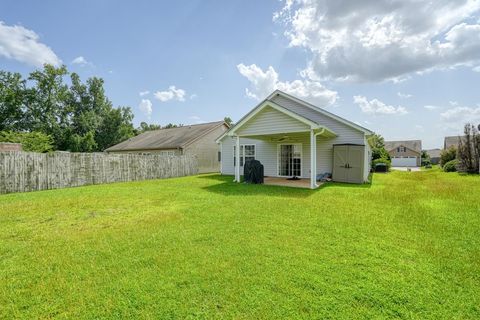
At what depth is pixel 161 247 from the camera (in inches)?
157

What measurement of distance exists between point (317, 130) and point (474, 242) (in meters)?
6.80

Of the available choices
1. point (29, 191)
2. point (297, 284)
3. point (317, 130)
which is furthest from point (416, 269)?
point (29, 191)

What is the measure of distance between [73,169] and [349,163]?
14701 mm

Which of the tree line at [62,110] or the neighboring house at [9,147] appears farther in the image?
the tree line at [62,110]

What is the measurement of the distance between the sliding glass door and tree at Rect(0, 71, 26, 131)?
37.0 m

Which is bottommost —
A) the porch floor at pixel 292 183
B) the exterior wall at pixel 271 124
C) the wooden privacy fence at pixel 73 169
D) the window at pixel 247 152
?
the porch floor at pixel 292 183

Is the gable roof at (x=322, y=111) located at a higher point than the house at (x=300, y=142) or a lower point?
higher

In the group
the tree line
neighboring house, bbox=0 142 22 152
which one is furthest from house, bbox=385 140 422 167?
neighboring house, bbox=0 142 22 152

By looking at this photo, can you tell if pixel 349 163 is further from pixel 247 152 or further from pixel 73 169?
pixel 73 169

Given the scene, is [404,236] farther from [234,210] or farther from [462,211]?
[234,210]

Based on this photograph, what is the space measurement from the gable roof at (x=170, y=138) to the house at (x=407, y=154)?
44571 millimetres

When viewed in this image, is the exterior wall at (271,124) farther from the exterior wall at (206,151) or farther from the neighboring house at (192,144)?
the neighboring house at (192,144)

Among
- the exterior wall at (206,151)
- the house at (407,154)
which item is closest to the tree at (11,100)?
the exterior wall at (206,151)

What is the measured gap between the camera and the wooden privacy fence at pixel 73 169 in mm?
10117
